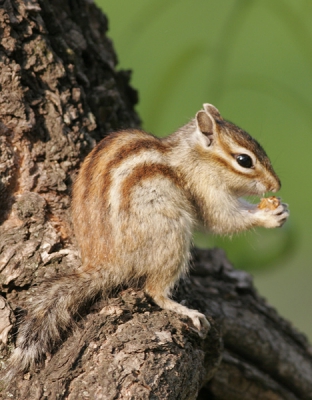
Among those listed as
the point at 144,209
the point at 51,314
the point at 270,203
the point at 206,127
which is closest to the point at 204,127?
the point at 206,127

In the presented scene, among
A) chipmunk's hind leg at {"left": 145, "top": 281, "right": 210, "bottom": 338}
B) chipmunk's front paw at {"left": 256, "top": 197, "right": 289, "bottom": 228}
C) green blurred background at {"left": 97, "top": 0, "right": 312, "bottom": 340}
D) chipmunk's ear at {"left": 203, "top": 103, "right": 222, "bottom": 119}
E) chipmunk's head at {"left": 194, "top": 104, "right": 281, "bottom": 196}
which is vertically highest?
green blurred background at {"left": 97, "top": 0, "right": 312, "bottom": 340}

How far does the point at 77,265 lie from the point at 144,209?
0.46m

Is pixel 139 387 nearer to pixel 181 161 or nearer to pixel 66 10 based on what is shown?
pixel 181 161

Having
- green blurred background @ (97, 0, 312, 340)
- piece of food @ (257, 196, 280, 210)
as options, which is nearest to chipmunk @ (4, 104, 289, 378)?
piece of food @ (257, 196, 280, 210)

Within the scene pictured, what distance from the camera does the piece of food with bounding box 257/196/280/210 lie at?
3666 millimetres

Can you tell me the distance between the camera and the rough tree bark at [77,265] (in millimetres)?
2592

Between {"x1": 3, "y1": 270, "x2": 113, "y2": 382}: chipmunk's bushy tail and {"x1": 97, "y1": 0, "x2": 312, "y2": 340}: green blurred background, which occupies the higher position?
{"x1": 97, "y1": 0, "x2": 312, "y2": 340}: green blurred background

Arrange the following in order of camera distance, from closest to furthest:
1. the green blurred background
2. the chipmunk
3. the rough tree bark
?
the rough tree bark → the chipmunk → the green blurred background

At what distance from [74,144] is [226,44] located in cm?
156

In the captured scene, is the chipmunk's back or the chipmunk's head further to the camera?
the chipmunk's head

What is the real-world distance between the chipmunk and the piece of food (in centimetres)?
11

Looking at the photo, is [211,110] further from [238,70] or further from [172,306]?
[172,306]

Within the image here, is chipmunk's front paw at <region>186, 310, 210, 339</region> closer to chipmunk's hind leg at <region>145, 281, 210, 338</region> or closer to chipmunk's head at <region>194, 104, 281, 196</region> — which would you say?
chipmunk's hind leg at <region>145, 281, 210, 338</region>

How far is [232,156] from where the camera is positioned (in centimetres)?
352
